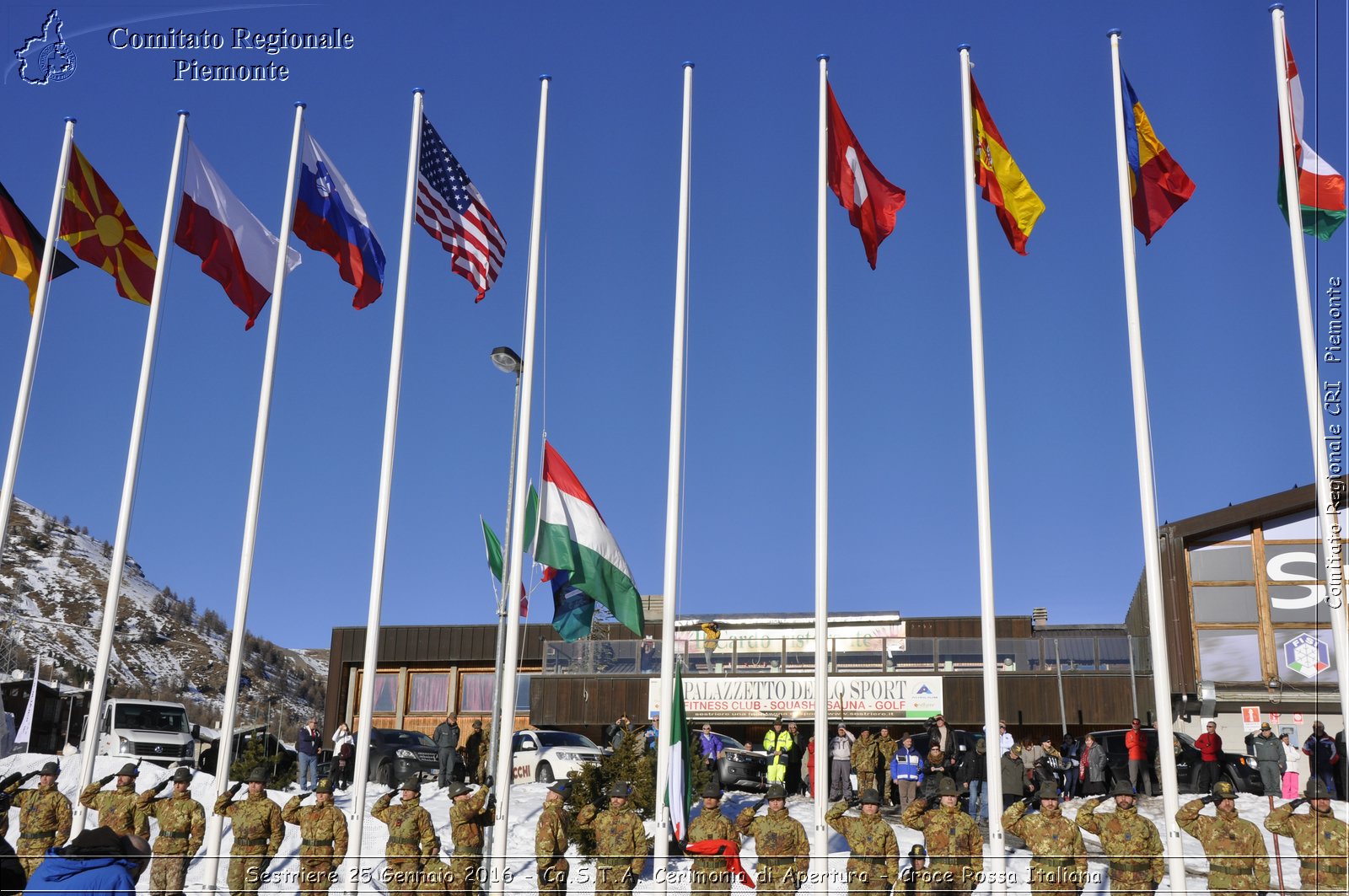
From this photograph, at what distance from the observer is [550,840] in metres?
15.4

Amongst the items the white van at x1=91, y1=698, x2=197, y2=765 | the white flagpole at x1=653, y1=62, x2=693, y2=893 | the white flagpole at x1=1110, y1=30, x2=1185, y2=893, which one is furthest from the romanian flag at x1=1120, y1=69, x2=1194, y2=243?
the white van at x1=91, y1=698, x2=197, y2=765

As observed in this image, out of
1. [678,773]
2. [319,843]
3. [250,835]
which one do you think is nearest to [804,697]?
[678,773]

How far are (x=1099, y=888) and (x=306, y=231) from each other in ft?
46.5

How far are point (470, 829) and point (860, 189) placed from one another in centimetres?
984

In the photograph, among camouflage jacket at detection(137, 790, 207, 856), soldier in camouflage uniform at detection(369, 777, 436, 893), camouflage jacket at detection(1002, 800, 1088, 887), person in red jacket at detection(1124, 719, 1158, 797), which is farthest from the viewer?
person in red jacket at detection(1124, 719, 1158, 797)

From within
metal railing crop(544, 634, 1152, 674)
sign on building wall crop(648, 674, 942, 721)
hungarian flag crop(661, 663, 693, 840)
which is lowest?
hungarian flag crop(661, 663, 693, 840)

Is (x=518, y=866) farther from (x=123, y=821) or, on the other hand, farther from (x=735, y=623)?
(x=735, y=623)

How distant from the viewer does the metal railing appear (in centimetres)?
2875

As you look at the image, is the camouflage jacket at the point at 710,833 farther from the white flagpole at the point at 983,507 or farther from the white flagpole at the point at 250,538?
the white flagpole at the point at 250,538

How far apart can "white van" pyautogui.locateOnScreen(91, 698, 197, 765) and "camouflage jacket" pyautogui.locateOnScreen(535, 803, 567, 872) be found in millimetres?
12376

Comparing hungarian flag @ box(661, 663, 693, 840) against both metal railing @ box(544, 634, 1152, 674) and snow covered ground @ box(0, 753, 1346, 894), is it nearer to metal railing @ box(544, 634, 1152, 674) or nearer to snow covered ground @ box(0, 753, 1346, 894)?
snow covered ground @ box(0, 753, 1346, 894)

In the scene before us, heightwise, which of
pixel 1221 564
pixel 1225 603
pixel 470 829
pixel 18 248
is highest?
pixel 18 248

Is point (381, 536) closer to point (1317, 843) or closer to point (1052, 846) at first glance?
point (1052, 846)

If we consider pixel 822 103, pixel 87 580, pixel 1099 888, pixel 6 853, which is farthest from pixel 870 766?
pixel 87 580
